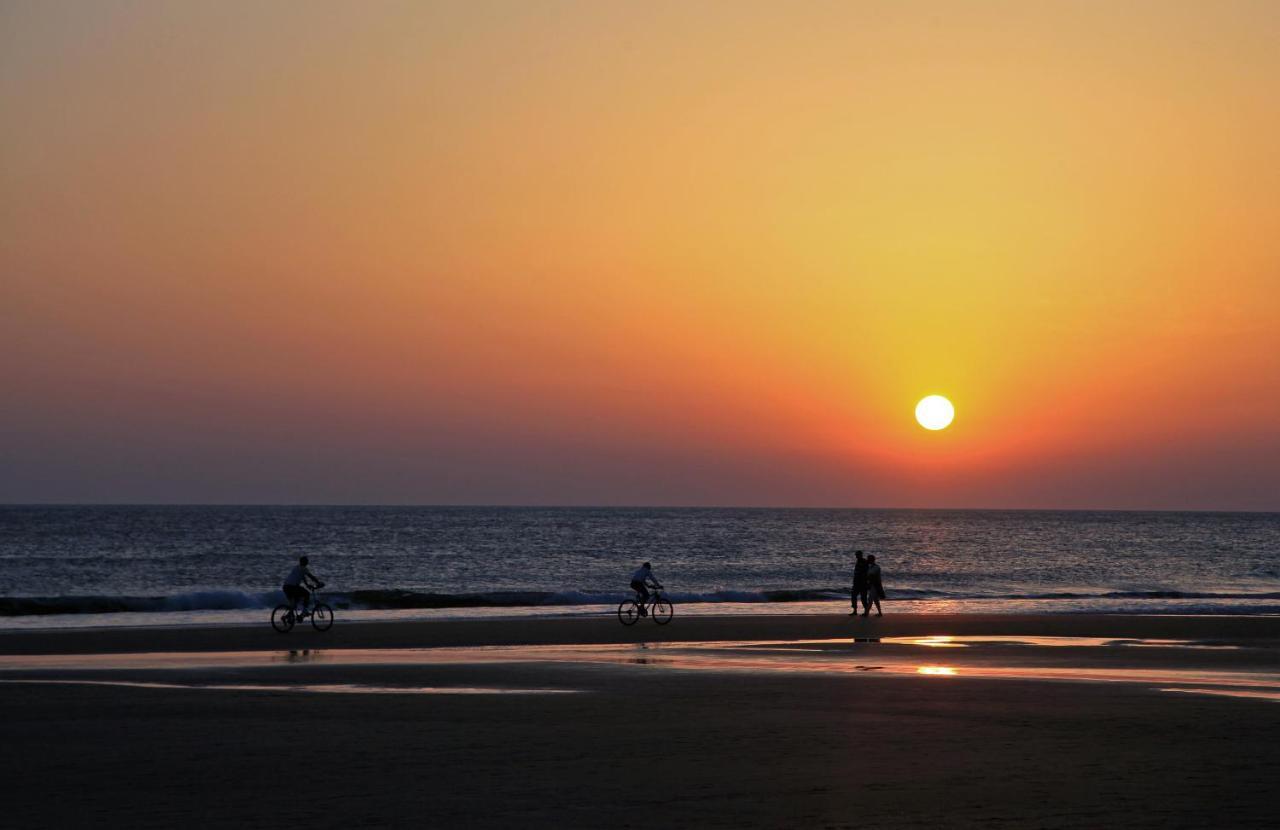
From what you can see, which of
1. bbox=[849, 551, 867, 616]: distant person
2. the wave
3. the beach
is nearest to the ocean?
the wave

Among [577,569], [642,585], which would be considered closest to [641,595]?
[642,585]

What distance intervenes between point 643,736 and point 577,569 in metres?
84.5

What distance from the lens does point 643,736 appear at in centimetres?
1652

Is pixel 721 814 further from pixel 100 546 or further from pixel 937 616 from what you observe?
pixel 100 546

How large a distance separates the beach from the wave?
83.0 ft

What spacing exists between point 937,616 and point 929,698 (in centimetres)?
2597

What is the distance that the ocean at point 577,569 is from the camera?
5562 cm

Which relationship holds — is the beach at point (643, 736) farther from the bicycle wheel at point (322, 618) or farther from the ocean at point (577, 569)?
the ocean at point (577, 569)

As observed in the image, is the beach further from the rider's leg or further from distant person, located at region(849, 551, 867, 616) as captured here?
distant person, located at region(849, 551, 867, 616)

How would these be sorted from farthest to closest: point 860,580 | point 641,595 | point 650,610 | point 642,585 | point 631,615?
point 860,580
point 650,610
point 631,615
point 641,595
point 642,585

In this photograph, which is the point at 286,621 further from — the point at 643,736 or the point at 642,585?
the point at 643,736

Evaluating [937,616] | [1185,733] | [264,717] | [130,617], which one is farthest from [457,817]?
[130,617]

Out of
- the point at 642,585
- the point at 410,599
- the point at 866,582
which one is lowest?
the point at 410,599

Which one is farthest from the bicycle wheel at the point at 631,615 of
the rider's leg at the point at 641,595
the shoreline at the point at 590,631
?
the shoreline at the point at 590,631
